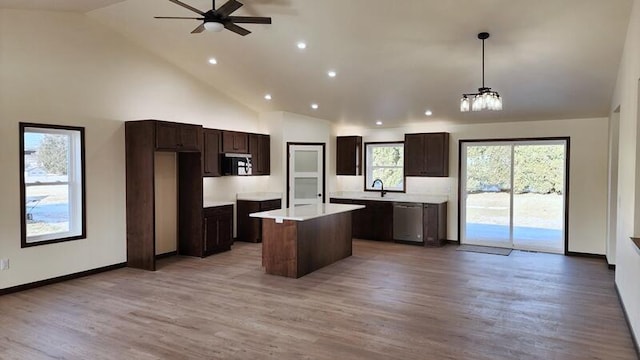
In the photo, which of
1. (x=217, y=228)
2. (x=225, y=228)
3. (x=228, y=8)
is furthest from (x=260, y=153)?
(x=228, y=8)

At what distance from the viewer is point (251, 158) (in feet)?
26.8

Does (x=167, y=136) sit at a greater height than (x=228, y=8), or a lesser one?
lesser

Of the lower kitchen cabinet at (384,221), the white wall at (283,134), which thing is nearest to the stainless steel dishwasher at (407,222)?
the lower kitchen cabinet at (384,221)

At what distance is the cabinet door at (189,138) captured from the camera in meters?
6.33

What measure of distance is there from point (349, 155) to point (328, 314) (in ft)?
17.6

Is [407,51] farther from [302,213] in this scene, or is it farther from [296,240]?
[296,240]

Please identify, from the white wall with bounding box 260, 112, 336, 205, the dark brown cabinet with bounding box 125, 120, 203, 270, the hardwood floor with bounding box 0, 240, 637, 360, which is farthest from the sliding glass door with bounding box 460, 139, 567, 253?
the dark brown cabinet with bounding box 125, 120, 203, 270

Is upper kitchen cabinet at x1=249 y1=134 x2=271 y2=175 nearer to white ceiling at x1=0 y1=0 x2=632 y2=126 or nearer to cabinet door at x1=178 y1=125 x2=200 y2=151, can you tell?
white ceiling at x1=0 y1=0 x2=632 y2=126

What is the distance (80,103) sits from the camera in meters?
5.54

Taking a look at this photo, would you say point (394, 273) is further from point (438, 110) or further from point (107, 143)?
point (107, 143)

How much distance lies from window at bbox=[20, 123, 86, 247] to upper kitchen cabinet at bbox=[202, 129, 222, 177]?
194 centimetres

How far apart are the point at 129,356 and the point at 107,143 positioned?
354 centimetres

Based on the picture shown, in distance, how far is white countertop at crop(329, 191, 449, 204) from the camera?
8289mm

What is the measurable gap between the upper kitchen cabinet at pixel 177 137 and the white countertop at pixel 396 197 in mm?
3611
